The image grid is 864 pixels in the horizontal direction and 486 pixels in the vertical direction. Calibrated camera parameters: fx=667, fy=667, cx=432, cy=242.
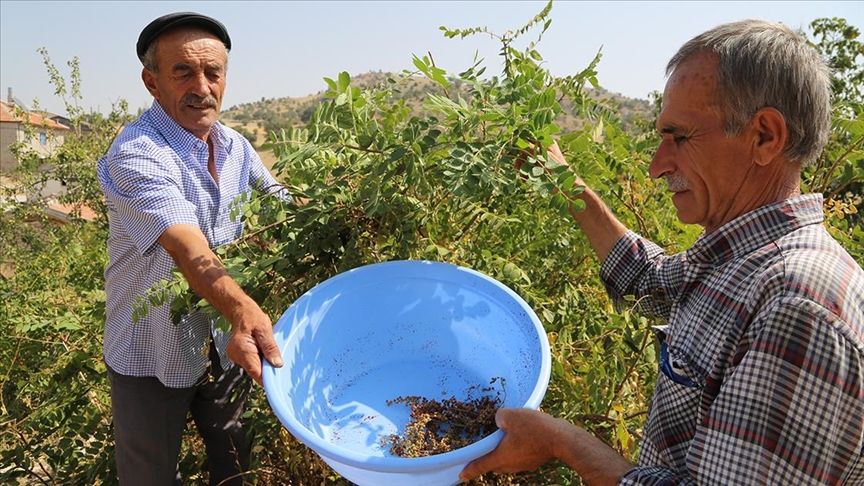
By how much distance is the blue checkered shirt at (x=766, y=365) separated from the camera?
1.07 meters

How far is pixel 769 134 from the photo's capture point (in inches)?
50.6

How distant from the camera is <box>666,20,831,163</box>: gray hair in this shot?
126 cm

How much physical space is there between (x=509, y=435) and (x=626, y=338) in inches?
30.1

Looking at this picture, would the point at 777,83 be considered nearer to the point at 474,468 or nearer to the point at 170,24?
the point at 474,468

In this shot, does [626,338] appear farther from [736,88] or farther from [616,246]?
[736,88]

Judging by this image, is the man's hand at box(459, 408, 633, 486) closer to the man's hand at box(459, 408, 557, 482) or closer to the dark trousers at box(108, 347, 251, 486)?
the man's hand at box(459, 408, 557, 482)

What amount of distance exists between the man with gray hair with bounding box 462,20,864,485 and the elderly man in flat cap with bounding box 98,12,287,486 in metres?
1.29

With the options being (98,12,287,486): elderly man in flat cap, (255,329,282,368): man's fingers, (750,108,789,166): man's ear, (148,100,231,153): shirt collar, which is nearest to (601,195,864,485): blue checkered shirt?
(750,108,789,166): man's ear

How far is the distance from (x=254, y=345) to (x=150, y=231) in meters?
0.61

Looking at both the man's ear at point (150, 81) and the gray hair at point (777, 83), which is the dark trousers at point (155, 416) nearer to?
the man's ear at point (150, 81)

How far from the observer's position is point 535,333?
170cm

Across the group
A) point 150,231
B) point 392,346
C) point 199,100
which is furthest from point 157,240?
point 392,346

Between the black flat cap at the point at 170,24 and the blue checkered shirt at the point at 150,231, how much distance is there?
0.21 meters

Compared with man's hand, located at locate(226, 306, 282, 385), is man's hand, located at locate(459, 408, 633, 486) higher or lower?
lower
